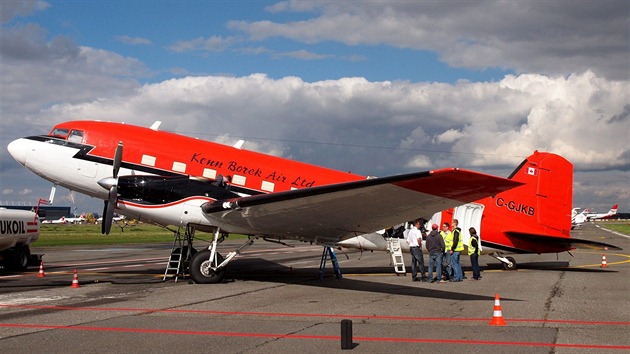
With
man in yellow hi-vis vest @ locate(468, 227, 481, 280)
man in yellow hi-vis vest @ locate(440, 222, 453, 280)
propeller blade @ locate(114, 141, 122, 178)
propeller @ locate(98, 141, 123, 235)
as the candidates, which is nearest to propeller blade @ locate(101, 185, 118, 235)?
propeller @ locate(98, 141, 123, 235)

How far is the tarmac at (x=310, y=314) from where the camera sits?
33.3 feet

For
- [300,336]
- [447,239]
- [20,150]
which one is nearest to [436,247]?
[447,239]

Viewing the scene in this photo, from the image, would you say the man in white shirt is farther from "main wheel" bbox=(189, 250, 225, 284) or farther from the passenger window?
the passenger window

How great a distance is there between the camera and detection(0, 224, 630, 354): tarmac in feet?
33.3

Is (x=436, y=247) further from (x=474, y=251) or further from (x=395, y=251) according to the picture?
(x=395, y=251)

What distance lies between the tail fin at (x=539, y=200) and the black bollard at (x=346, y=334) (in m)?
15.6

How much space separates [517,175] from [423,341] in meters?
16.2

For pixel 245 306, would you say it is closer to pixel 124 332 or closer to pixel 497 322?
pixel 124 332

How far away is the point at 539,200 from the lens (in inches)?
977

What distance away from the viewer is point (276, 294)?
1733cm

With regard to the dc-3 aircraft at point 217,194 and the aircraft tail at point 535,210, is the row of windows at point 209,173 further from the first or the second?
the aircraft tail at point 535,210

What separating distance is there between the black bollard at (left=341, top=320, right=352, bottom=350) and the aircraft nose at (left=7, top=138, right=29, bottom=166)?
51.3ft

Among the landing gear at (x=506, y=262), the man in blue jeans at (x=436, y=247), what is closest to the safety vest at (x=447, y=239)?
the man in blue jeans at (x=436, y=247)

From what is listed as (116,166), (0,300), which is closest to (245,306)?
(0,300)
